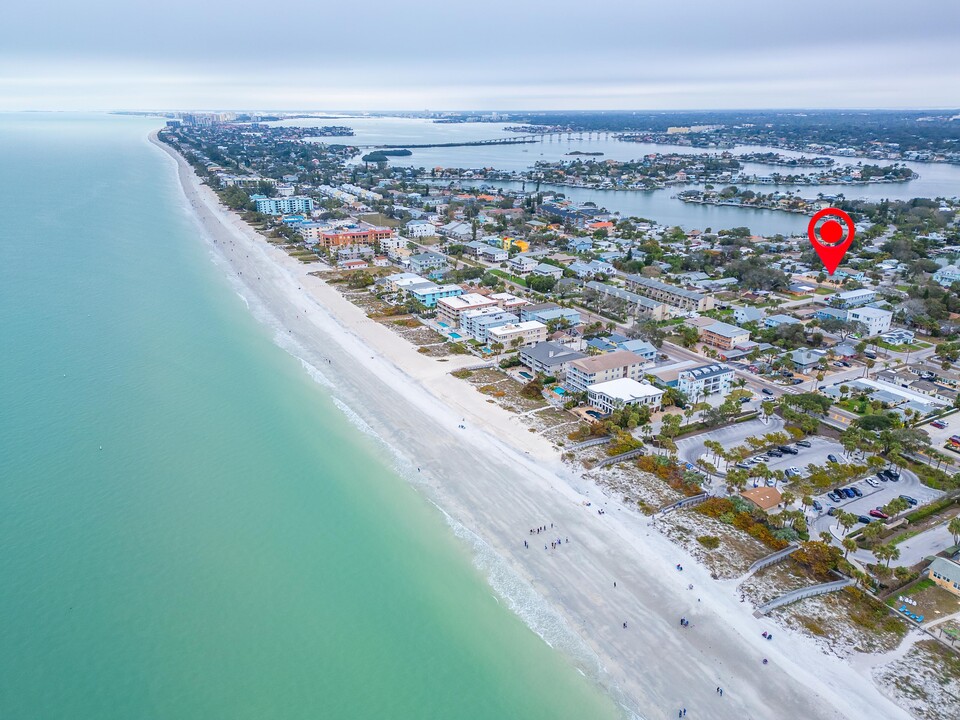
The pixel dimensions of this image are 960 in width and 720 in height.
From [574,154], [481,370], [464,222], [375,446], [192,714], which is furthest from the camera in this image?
[574,154]

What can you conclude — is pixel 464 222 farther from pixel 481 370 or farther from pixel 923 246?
pixel 923 246

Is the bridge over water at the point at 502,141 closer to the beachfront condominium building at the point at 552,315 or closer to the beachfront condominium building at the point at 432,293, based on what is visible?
the beachfront condominium building at the point at 432,293

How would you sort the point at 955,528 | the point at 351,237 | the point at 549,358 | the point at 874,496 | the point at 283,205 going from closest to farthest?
the point at 955,528 → the point at 874,496 → the point at 549,358 → the point at 351,237 → the point at 283,205

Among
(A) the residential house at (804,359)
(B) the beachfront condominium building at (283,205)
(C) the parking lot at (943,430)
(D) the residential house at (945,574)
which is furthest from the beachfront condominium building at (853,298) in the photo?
(B) the beachfront condominium building at (283,205)

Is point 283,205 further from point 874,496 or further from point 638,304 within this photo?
point 874,496

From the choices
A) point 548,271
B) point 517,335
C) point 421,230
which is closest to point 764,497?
Answer: point 517,335

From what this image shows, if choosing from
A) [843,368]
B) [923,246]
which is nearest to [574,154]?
[923,246]
